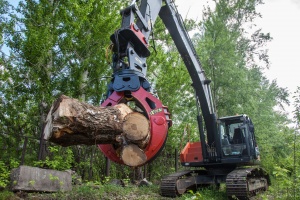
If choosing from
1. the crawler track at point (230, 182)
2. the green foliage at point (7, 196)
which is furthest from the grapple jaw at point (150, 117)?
the green foliage at point (7, 196)

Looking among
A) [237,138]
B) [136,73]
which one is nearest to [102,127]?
[136,73]

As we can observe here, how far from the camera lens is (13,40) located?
328 inches

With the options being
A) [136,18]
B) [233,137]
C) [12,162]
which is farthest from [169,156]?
[136,18]

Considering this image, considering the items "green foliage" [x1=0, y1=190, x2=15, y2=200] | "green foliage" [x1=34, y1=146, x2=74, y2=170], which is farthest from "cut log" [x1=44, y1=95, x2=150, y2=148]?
"green foliage" [x1=34, y1=146, x2=74, y2=170]

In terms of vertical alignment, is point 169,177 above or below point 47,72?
below

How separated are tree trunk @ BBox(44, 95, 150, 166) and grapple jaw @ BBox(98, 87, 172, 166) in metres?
0.08

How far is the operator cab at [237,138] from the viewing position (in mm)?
7098

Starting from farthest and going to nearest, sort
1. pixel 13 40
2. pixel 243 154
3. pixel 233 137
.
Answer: pixel 13 40 < pixel 233 137 < pixel 243 154

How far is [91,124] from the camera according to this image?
11.7ft

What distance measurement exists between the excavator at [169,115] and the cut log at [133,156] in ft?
0.31

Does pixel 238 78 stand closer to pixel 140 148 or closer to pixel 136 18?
pixel 136 18

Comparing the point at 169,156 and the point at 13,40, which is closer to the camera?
the point at 13,40

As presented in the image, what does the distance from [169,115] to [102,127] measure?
90cm

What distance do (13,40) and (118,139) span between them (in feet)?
20.1
